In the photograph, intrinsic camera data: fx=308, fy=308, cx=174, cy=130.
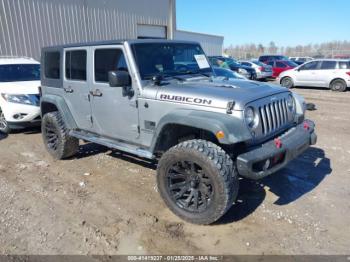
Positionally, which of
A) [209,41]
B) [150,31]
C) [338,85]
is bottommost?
[338,85]

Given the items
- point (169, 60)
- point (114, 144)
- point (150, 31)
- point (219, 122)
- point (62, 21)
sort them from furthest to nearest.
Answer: point (150, 31), point (62, 21), point (114, 144), point (169, 60), point (219, 122)

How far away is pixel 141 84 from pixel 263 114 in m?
1.52

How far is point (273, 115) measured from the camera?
3.56m

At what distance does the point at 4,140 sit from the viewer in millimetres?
7113

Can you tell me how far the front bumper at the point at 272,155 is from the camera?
119 inches

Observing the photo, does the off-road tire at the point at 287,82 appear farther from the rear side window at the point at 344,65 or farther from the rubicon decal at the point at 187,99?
the rubicon decal at the point at 187,99

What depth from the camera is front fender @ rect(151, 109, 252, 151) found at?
3.01 m

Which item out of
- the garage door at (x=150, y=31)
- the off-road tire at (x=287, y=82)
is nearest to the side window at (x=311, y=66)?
the off-road tire at (x=287, y=82)

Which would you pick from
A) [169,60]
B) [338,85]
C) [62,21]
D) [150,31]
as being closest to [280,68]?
[338,85]

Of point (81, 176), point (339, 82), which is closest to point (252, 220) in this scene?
point (81, 176)

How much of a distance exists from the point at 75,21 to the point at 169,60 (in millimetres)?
10928

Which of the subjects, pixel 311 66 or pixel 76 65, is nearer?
pixel 76 65

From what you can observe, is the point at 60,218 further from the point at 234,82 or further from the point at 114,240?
the point at 234,82

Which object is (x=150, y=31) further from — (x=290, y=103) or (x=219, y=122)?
(x=219, y=122)
